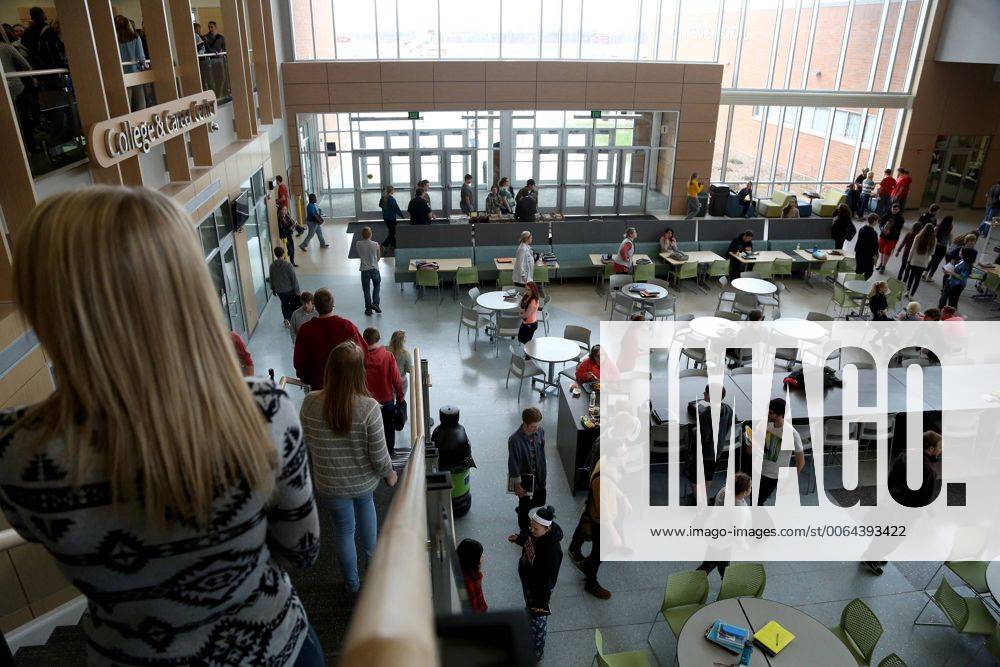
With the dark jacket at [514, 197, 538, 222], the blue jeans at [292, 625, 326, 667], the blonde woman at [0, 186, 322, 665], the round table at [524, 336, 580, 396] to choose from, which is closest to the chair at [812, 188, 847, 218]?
the dark jacket at [514, 197, 538, 222]

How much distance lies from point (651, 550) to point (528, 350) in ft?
12.0

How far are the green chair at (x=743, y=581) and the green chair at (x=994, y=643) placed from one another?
191 centimetres

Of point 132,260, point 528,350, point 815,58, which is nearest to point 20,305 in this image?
point 132,260

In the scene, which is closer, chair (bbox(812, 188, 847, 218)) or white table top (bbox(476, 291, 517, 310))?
white table top (bbox(476, 291, 517, 310))

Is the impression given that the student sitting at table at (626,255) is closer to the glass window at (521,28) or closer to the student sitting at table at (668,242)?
the student sitting at table at (668,242)

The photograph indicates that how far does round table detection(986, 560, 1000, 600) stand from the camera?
5.61 metres

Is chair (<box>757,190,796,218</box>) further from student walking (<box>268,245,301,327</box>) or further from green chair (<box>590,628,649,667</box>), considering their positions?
green chair (<box>590,628,649,667</box>)

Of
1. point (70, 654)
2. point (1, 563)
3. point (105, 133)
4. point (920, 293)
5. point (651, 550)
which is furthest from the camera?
point (920, 293)

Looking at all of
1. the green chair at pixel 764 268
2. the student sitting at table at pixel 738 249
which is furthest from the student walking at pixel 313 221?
the green chair at pixel 764 268

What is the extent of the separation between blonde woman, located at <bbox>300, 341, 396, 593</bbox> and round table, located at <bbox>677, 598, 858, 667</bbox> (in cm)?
302

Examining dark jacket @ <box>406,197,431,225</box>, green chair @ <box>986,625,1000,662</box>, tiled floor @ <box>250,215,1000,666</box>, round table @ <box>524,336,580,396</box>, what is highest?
dark jacket @ <box>406,197,431,225</box>

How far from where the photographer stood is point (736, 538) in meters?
6.61

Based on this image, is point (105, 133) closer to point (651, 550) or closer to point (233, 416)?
point (233, 416)

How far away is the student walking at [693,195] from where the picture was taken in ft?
64.0
